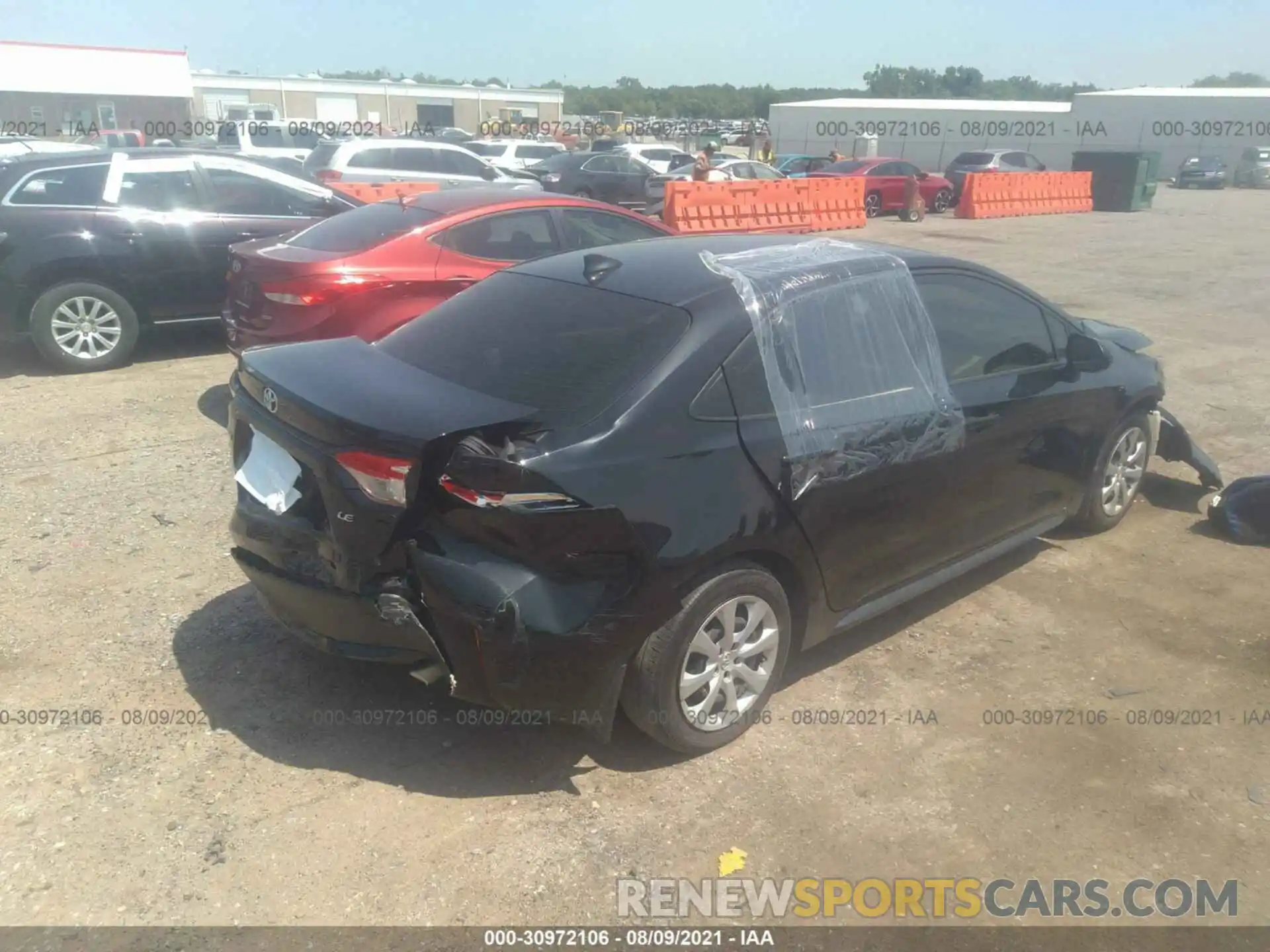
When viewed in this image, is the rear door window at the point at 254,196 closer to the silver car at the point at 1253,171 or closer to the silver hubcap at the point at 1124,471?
the silver hubcap at the point at 1124,471

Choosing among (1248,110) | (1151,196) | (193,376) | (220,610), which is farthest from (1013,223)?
(1248,110)

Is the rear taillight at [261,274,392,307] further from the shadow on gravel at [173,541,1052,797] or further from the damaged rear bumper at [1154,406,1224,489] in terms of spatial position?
the damaged rear bumper at [1154,406,1224,489]

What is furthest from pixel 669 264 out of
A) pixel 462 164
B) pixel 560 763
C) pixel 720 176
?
pixel 720 176

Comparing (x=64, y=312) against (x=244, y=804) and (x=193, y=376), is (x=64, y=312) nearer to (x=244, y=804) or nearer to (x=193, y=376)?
(x=193, y=376)

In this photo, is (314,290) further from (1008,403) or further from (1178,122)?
(1178,122)

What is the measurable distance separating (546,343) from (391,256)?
3.47m

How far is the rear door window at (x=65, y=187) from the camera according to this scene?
7980 mm

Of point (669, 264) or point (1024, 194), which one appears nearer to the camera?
point (669, 264)

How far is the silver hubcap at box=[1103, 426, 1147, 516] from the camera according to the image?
5.34 meters

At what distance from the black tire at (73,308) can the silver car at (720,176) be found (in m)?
13.0

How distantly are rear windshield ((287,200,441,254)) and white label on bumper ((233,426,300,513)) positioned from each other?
10.9 feet

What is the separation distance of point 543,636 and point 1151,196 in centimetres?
2996

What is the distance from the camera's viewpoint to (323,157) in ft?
56.1

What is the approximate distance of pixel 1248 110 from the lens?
146 feet
